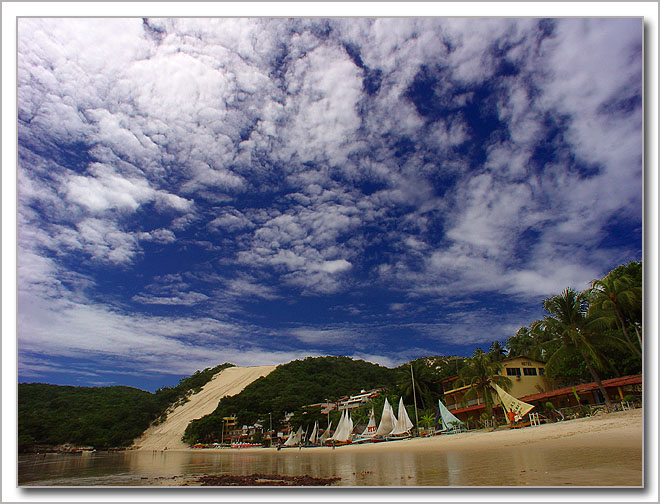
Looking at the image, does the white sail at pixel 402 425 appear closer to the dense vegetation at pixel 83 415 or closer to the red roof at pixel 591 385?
the red roof at pixel 591 385

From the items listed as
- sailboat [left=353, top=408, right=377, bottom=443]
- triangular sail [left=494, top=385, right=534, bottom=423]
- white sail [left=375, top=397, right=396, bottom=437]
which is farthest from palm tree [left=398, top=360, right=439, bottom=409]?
triangular sail [left=494, top=385, right=534, bottom=423]

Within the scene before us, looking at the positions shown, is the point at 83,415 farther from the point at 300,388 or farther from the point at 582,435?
the point at 582,435

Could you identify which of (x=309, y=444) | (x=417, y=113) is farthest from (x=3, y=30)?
(x=309, y=444)

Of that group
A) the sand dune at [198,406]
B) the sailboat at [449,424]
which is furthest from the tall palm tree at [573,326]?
the sand dune at [198,406]

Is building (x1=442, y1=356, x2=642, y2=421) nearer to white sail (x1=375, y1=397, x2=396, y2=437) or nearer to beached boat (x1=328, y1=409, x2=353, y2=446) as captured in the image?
white sail (x1=375, y1=397, x2=396, y2=437)

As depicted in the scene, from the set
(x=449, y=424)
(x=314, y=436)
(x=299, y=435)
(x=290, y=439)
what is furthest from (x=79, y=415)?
(x=449, y=424)

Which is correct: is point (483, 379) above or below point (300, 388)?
above
